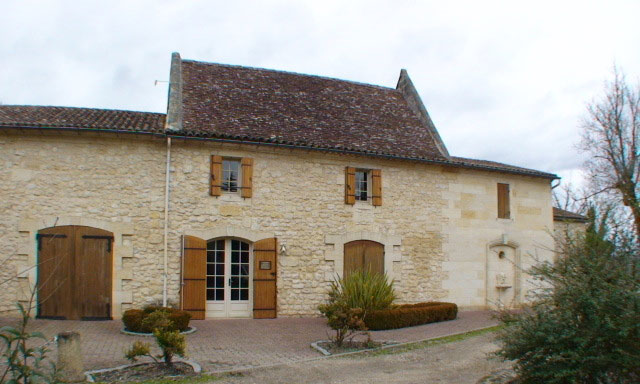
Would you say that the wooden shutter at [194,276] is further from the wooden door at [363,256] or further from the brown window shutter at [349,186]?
the brown window shutter at [349,186]

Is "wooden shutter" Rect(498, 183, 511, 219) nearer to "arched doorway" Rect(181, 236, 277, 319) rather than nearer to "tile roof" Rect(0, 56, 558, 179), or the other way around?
"tile roof" Rect(0, 56, 558, 179)

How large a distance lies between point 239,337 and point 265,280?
8.55 ft

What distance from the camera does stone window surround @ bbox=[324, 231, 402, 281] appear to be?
13.5 meters

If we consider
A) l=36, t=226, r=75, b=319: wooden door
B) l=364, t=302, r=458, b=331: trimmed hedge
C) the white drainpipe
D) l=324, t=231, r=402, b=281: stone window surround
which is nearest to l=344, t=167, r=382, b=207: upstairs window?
l=324, t=231, r=402, b=281: stone window surround

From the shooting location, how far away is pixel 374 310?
11500 mm

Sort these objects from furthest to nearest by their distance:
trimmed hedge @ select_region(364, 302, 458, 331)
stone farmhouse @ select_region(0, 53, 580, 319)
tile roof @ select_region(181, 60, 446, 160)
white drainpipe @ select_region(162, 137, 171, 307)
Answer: tile roof @ select_region(181, 60, 446, 160) < white drainpipe @ select_region(162, 137, 171, 307) < stone farmhouse @ select_region(0, 53, 580, 319) < trimmed hedge @ select_region(364, 302, 458, 331)

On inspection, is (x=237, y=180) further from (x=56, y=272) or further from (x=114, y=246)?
(x=56, y=272)

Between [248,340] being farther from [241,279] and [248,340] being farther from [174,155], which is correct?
[174,155]

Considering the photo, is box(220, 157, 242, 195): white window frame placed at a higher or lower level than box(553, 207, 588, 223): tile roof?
higher

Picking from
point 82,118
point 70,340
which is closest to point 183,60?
point 82,118

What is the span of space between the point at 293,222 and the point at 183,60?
6101 mm

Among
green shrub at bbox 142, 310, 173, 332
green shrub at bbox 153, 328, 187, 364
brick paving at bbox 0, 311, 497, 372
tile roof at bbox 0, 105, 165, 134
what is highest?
tile roof at bbox 0, 105, 165, 134

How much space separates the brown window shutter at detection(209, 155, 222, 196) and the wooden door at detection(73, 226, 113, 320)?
7.96 feet

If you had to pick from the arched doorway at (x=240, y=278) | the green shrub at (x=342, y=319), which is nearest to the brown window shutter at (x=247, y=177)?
the arched doorway at (x=240, y=278)
